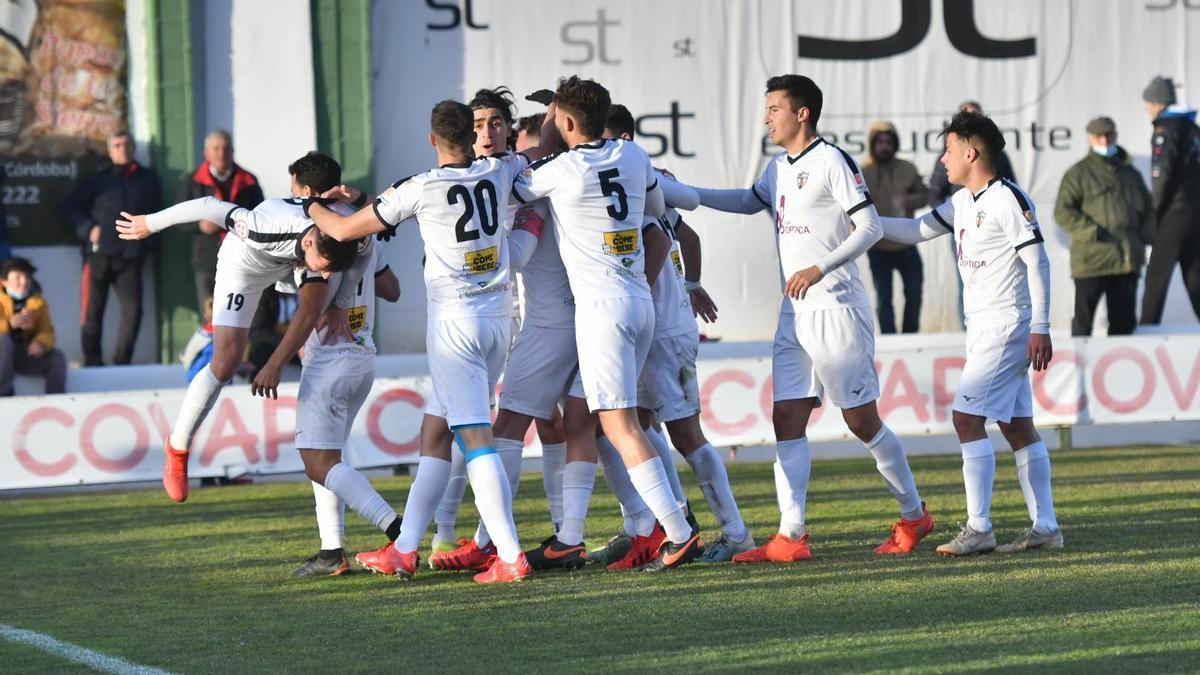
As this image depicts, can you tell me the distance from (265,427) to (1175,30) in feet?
32.6

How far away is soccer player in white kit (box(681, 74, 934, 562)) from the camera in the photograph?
827 cm

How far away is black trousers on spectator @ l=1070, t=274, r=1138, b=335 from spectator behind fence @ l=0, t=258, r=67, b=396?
8437 millimetres

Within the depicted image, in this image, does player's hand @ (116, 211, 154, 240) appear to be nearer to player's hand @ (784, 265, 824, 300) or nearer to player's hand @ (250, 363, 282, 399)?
player's hand @ (250, 363, 282, 399)

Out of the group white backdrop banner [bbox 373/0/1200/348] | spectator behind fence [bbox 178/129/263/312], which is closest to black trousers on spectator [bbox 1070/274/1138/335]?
white backdrop banner [bbox 373/0/1200/348]

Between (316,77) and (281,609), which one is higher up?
(316,77)

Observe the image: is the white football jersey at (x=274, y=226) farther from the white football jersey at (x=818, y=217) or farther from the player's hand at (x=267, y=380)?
the white football jersey at (x=818, y=217)

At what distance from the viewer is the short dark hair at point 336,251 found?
8.03 m

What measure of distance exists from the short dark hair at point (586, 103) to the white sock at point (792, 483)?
1775mm

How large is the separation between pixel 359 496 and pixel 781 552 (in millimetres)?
1937

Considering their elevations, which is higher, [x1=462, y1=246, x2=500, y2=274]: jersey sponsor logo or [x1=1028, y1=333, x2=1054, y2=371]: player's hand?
[x1=462, y1=246, x2=500, y2=274]: jersey sponsor logo

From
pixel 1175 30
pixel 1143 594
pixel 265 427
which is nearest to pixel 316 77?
pixel 265 427

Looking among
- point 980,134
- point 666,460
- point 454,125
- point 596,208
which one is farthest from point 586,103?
point 980,134

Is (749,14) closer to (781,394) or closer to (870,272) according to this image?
(870,272)

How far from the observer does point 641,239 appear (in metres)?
8.03
